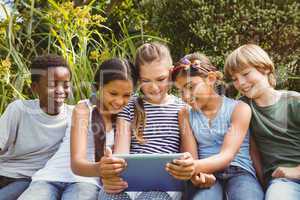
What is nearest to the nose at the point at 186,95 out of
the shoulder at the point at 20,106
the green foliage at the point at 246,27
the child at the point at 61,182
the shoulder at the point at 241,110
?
the shoulder at the point at 241,110

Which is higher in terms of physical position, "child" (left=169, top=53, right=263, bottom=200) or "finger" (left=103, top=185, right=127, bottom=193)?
"child" (left=169, top=53, right=263, bottom=200)

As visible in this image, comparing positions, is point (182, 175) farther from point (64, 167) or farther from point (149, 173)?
point (64, 167)

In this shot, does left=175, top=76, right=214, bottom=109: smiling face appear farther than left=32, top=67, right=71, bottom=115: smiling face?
No

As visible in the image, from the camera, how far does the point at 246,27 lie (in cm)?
520

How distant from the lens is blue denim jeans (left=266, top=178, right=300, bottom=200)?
270cm

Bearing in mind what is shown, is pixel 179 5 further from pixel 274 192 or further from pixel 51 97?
pixel 274 192

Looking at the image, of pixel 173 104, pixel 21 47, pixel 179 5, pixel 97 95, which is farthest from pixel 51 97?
pixel 179 5

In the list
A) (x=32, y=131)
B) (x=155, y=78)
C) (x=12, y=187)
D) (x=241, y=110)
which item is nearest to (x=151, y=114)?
(x=155, y=78)

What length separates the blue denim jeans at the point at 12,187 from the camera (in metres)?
3.08

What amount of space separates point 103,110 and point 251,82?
826mm

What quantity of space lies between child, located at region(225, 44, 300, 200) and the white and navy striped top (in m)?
0.40

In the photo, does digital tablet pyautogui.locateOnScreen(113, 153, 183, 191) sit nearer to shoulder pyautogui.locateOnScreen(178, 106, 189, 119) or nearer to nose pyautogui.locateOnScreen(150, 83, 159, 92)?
shoulder pyautogui.locateOnScreen(178, 106, 189, 119)

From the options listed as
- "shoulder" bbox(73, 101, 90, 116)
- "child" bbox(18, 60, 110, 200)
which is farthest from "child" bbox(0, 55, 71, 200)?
"shoulder" bbox(73, 101, 90, 116)

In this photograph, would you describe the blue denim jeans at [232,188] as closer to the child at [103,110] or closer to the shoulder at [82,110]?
the child at [103,110]
